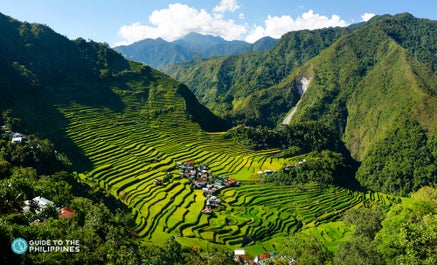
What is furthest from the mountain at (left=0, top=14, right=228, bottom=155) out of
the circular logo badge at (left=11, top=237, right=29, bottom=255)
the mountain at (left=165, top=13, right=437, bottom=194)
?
the mountain at (left=165, top=13, right=437, bottom=194)

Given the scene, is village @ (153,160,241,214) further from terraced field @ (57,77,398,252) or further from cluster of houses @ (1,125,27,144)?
cluster of houses @ (1,125,27,144)

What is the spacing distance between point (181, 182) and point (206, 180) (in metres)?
4.71

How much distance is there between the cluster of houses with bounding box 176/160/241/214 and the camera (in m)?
46.5

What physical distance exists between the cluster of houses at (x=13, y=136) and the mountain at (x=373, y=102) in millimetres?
83539

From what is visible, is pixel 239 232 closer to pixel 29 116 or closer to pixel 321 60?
pixel 29 116

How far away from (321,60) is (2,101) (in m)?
153

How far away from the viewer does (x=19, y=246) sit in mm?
14281

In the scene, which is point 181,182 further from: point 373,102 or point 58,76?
point 373,102

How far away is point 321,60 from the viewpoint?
17300 cm

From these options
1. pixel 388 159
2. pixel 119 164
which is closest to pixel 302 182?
pixel 119 164

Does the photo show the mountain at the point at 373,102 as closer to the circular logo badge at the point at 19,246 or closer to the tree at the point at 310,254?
the tree at the point at 310,254

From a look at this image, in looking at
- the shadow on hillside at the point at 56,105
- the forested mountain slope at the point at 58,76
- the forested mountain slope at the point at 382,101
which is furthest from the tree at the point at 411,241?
the forested mountain slope at the point at 382,101

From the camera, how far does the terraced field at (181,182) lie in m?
39.7

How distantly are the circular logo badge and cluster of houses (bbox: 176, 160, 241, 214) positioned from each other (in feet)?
103
